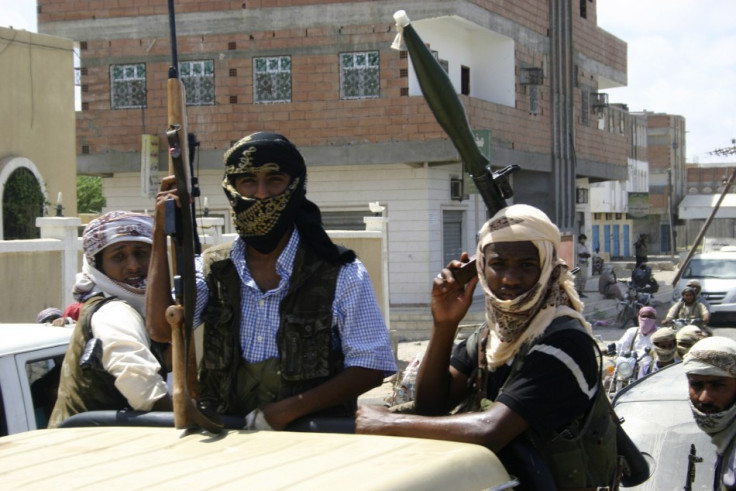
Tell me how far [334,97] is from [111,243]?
60.4ft

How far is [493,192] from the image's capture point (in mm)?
2840

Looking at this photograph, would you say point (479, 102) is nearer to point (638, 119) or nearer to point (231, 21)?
point (231, 21)

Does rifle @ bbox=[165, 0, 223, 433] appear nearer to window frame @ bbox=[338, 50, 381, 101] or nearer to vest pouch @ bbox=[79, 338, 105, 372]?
vest pouch @ bbox=[79, 338, 105, 372]

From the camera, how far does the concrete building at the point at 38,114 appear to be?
57.0ft

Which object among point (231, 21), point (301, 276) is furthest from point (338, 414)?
point (231, 21)

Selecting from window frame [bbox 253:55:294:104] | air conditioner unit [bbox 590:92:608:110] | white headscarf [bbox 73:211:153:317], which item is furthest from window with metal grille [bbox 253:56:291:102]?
white headscarf [bbox 73:211:153:317]

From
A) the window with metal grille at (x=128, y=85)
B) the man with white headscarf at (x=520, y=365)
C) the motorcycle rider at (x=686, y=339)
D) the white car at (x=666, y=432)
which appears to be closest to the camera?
the man with white headscarf at (x=520, y=365)

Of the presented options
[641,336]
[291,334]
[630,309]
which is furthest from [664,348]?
[630,309]

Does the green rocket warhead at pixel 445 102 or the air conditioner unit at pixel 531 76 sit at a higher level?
the air conditioner unit at pixel 531 76

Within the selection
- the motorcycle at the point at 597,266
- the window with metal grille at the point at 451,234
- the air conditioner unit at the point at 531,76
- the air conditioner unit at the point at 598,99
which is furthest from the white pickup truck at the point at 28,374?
the motorcycle at the point at 597,266

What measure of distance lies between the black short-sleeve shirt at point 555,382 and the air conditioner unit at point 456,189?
1986cm

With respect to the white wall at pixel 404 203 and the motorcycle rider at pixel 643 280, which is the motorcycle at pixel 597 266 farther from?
the white wall at pixel 404 203

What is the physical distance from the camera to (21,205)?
1733 centimetres

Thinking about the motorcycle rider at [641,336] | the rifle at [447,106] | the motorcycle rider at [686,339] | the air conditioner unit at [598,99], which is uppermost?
the air conditioner unit at [598,99]
